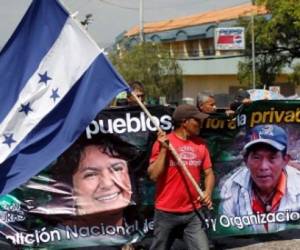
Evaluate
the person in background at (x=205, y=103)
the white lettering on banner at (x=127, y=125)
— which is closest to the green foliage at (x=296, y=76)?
the person in background at (x=205, y=103)

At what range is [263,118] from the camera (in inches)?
302

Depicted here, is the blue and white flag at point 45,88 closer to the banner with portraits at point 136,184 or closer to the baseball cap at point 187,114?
the baseball cap at point 187,114

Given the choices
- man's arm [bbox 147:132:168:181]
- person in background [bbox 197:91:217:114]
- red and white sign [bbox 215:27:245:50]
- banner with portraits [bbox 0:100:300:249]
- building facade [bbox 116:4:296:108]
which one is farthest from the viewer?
building facade [bbox 116:4:296:108]

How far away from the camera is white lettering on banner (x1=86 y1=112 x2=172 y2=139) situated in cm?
713

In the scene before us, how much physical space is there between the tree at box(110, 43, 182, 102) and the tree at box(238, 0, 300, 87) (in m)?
17.4

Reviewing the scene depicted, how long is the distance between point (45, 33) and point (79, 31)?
0.27 m

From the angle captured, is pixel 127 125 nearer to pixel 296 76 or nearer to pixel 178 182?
pixel 178 182

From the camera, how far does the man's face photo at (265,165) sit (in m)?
7.57

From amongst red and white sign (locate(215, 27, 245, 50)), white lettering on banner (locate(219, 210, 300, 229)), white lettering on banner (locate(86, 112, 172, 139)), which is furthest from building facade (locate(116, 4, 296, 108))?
white lettering on banner (locate(86, 112, 172, 139))

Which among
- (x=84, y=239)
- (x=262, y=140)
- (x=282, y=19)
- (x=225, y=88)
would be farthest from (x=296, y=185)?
(x=225, y=88)

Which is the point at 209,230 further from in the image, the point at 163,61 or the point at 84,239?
the point at 163,61

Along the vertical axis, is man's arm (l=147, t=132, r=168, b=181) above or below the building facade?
above

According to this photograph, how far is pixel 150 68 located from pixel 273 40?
24.5m

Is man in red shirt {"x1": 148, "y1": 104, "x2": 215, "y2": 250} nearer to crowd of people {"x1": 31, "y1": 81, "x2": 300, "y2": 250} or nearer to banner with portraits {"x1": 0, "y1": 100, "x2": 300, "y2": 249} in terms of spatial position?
crowd of people {"x1": 31, "y1": 81, "x2": 300, "y2": 250}
